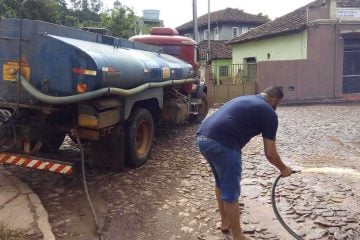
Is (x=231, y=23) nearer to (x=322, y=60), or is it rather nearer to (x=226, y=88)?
(x=322, y=60)

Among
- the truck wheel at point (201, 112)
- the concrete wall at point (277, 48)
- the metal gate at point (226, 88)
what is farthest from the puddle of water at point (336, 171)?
the concrete wall at point (277, 48)

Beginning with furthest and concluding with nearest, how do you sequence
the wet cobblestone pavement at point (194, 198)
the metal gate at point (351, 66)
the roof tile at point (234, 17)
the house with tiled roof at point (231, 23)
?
the roof tile at point (234, 17) < the house with tiled roof at point (231, 23) < the metal gate at point (351, 66) < the wet cobblestone pavement at point (194, 198)

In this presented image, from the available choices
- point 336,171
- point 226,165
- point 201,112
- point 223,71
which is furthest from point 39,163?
point 223,71

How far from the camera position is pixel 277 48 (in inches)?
926

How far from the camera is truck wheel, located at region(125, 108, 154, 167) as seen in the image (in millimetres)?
6641

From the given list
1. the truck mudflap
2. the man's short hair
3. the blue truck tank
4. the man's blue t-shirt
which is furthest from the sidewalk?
the man's short hair

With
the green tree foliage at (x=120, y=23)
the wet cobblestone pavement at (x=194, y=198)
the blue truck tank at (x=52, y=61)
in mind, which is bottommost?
the wet cobblestone pavement at (x=194, y=198)

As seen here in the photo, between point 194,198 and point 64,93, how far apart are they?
2166mm

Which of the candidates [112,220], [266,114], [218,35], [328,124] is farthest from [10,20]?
[218,35]

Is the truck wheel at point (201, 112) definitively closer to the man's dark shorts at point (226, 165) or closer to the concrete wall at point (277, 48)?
the man's dark shorts at point (226, 165)

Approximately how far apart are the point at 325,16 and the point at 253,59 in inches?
287

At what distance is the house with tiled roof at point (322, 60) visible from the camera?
20312 mm

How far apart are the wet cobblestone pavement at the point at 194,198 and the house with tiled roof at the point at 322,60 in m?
12.2

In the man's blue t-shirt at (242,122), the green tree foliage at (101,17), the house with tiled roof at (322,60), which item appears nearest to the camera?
the man's blue t-shirt at (242,122)
